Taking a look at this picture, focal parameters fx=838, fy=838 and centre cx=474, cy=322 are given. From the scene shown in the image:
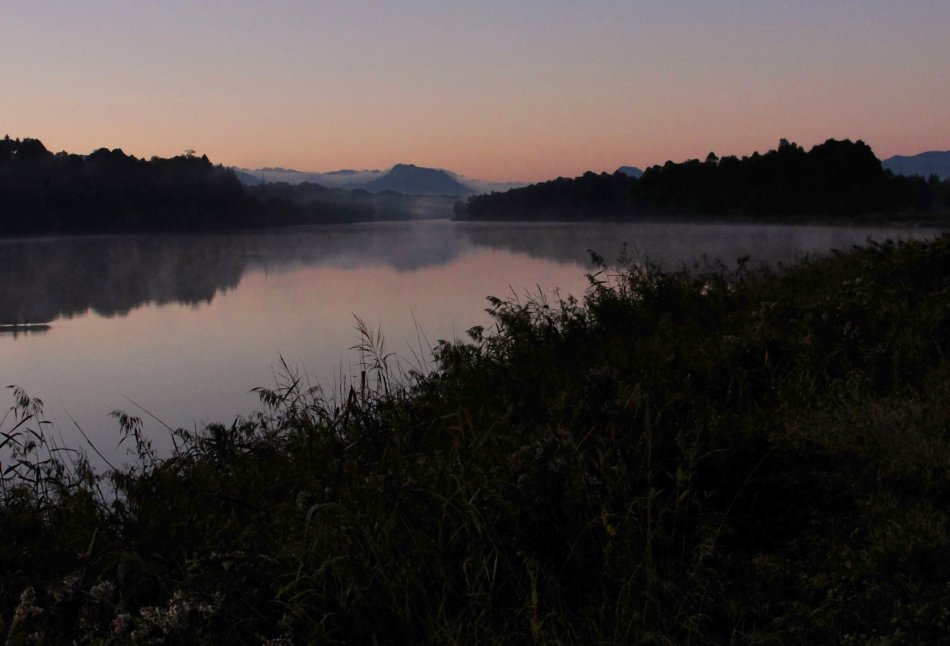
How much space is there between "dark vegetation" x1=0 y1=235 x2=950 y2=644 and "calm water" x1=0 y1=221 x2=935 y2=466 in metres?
3.55

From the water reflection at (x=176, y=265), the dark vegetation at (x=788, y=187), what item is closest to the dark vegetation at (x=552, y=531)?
the water reflection at (x=176, y=265)

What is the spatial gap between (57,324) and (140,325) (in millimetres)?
2065

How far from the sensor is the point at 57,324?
20.9m

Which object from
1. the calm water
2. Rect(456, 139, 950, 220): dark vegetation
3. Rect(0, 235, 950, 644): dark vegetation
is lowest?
the calm water

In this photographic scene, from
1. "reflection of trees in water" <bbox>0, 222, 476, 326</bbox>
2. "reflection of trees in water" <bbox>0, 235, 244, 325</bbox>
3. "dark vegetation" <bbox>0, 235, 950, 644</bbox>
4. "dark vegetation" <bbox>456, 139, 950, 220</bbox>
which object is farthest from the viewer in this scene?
"dark vegetation" <bbox>456, 139, 950, 220</bbox>

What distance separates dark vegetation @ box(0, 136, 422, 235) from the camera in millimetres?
90188

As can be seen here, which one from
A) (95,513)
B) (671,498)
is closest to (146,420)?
(95,513)

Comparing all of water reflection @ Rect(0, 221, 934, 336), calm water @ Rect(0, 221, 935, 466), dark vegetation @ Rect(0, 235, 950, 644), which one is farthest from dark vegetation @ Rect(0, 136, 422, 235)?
dark vegetation @ Rect(0, 235, 950, 644)

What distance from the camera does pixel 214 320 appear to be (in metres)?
21.5

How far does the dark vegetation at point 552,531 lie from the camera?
3.41 meters

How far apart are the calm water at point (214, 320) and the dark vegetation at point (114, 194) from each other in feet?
179

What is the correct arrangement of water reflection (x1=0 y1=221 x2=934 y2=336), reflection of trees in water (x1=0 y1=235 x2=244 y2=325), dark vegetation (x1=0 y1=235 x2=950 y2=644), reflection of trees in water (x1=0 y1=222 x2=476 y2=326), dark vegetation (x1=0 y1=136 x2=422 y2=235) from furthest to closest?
dark vegetation (x1=0 y1=136 x2=422 y2=235), reflection of trees in water (x1=0 y1=222 x2=476 y2=326), water reflection (x1=0 y1=221 x2=934 y2=336), reflection of trees in water (x1=0 y1=235 x2=244 y2=325), dark vegetation (x1=0 y1=235 x2=950 y2=644)

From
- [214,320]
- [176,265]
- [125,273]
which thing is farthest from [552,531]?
[176,265]

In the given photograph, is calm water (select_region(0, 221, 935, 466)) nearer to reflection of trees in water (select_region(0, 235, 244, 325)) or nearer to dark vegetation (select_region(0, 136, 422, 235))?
reflection of trees in water (select_region(0, 235, 244, 325))
